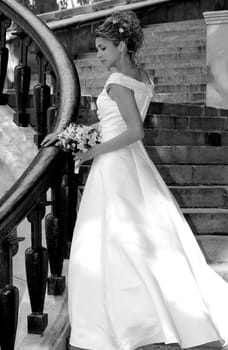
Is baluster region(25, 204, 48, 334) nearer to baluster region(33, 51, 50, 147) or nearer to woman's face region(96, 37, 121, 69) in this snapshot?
woman's face region(96, 37, 121, 69)

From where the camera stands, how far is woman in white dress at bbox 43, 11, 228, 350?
2684mm

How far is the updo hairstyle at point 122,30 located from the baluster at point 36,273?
1.06m

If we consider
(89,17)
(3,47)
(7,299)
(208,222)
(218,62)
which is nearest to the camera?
(7,299)

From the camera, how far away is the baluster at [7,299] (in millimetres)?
2326

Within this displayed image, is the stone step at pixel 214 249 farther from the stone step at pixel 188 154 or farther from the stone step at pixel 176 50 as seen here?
the stone step at pixel 176 50

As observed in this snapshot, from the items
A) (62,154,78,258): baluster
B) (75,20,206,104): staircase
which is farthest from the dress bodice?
(75,20,206,104): staircase

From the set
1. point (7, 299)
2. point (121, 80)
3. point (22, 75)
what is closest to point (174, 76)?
point (22, 75)

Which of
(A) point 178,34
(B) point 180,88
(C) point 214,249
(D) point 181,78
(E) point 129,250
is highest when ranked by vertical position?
(A) point 178,34

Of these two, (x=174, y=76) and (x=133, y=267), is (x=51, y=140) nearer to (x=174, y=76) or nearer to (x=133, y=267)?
(x=133, y=267)

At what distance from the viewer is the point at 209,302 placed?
292 centimetres

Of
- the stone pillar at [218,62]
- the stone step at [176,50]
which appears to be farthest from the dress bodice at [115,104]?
the stone step at [176,50]

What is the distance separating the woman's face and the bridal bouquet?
0.42 meters

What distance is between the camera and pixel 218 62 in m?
7.22

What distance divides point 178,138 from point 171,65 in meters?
3.38
